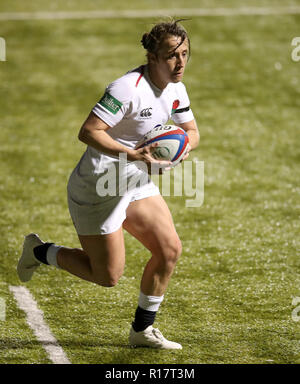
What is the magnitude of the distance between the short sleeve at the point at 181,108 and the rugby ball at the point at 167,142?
26cm

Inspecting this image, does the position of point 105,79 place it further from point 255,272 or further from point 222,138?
point 255,272

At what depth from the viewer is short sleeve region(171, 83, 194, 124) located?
5246mm

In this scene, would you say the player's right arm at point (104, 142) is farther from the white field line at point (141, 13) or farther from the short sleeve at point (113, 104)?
the white field line at point (141, 13)

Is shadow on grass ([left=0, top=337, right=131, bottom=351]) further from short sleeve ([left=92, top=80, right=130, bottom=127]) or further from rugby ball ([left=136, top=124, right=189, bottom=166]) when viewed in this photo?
short sleeve ([left=92, top=80, right=130, bottom=127])

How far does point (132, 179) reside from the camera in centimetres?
516

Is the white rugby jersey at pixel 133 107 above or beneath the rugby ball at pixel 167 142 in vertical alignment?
above

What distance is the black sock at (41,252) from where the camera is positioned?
18.8 ft

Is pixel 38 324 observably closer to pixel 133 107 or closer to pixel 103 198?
pixel 103 198

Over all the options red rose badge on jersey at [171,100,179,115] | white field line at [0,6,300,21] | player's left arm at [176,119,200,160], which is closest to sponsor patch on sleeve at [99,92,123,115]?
red rose badge on jersey at [171,100,179,115]

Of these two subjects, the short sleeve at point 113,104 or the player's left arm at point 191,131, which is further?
the player's left arm at point 191,131

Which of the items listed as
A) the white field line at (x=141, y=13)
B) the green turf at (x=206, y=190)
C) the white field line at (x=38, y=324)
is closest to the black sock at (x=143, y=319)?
the green turf at (x=206, y=190)

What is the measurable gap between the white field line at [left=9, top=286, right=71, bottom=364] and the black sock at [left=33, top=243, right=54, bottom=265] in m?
0.48
